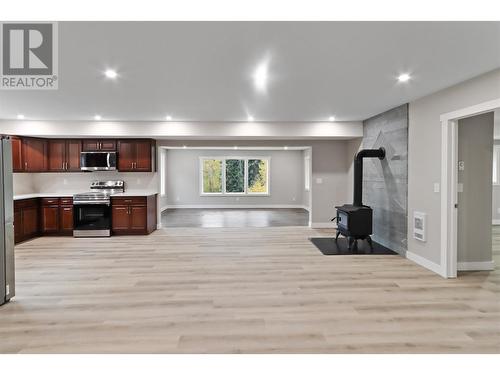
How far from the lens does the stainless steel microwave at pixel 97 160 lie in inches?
267

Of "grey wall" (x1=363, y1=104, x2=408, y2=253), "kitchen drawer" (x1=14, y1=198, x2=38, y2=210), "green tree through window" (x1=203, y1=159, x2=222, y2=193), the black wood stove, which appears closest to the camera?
"grey wall" (x1=363, y1=104, x2=408, y2=253)

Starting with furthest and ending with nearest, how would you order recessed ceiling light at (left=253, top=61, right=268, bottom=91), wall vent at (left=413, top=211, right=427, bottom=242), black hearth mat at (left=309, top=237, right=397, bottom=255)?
black hearth mat at (left=309, top=237, right=397, bottom=255) → wall vent at (left=413, top=211, right=427, bottom=242) → recessed ceiling light at (left=253, top=61, right=268, bottom=91)

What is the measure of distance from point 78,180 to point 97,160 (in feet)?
2.75

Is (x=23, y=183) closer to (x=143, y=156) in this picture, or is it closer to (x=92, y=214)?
(x=92, y=214)

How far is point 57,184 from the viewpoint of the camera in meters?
7.16

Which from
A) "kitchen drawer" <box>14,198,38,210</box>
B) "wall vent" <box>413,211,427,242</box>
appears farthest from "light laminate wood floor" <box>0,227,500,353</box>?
"kitchen drawer" <box>14,198,38,210</box>

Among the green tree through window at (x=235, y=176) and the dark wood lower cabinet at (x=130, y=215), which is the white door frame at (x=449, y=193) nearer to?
the dark wood lower cabinet at (x=130, y=215)
